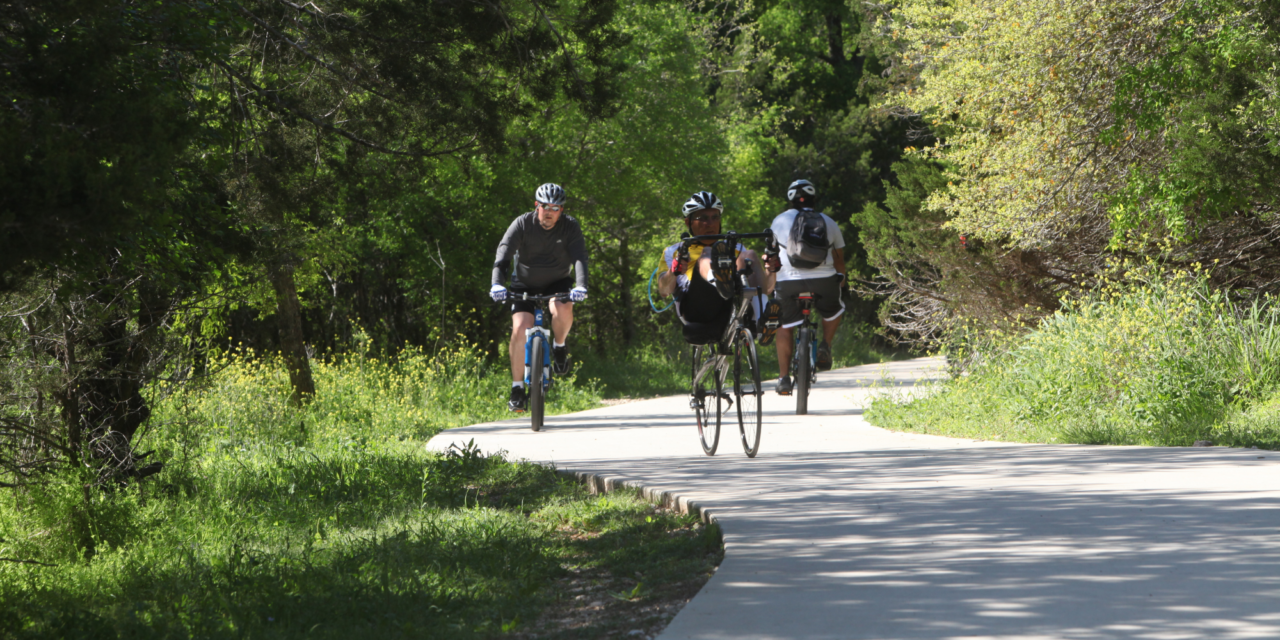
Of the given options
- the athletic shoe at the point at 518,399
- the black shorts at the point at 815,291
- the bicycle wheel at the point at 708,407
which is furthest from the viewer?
the black shorts at the point at 815,291

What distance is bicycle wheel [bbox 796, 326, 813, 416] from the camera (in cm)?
1084

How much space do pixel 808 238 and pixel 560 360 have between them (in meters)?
2.60

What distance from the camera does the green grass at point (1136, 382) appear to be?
8.50 meters

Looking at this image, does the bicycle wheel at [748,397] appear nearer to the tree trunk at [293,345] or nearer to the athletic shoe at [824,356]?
the athletic shoe at [824,356]

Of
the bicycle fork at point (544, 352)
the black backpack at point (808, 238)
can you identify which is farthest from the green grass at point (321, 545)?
the black backpack at point (808, 238)

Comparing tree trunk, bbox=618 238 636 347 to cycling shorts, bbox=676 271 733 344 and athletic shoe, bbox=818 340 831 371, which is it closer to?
athletic shoe, bbox=818 340 831 371

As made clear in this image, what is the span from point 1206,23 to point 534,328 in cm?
729

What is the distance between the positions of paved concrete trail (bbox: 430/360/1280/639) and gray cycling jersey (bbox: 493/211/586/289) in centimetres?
238

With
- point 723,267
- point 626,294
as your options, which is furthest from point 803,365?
point 626,294

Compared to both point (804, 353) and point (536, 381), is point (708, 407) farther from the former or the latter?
point (804, 353)

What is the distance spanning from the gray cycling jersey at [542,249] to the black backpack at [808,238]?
2.02 m

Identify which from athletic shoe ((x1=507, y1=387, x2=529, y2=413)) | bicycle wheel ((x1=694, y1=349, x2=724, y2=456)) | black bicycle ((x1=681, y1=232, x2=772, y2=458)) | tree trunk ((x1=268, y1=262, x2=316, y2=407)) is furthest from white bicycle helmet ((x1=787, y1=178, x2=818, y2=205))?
tree trunk ((x1=268, y1=262, x2=316, y2=407))

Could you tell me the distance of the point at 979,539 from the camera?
198 inches

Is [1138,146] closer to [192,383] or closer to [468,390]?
[468,390]
